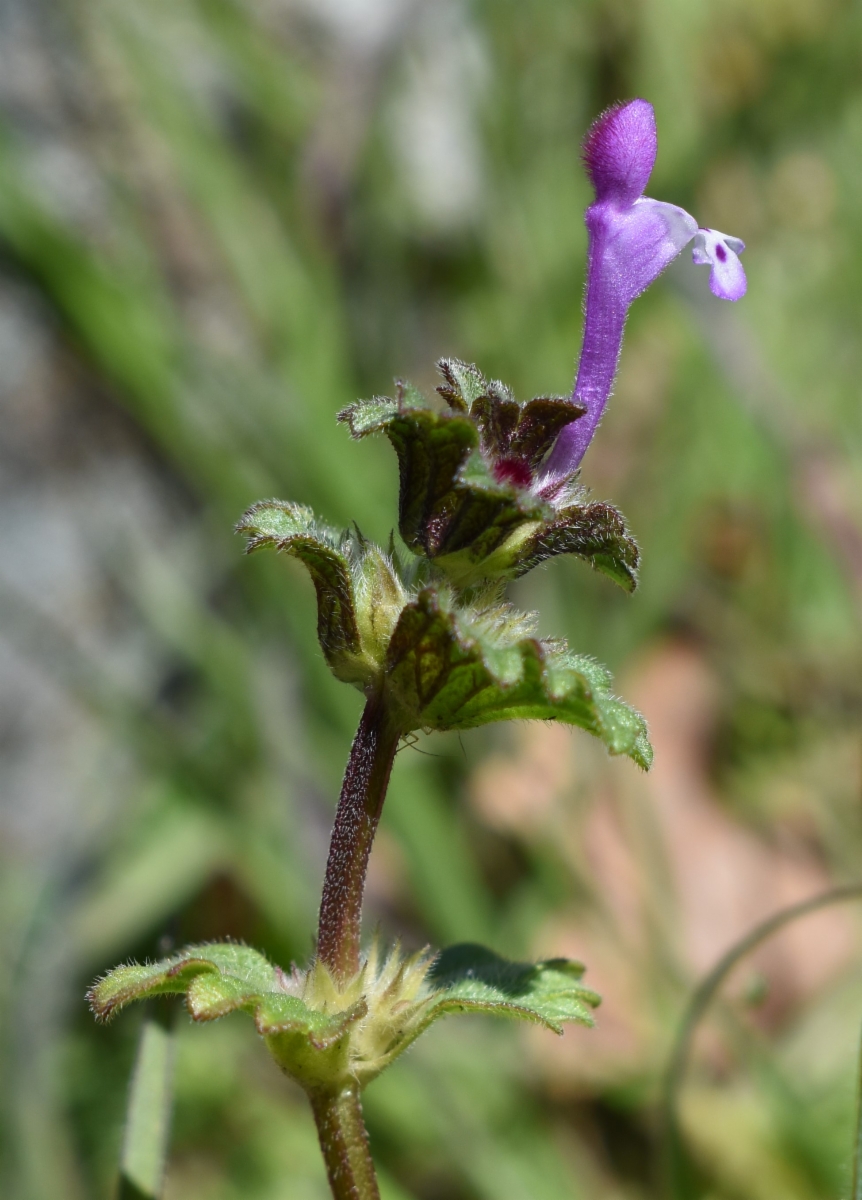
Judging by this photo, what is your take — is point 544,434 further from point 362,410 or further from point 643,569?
point 643,569

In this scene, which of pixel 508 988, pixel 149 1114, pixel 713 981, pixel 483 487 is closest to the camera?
pixel 483 487

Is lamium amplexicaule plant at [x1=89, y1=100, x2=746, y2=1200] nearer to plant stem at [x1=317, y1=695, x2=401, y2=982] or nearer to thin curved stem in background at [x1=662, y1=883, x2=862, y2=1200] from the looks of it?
plant stem at [x1=317, y1=695, x2=401, y2=982]

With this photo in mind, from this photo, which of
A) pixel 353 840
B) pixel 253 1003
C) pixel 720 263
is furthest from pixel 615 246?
pixel 253 1003

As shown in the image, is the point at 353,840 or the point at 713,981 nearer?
the point at 353,840

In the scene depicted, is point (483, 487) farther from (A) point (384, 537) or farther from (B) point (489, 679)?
(A) point (384, 537)

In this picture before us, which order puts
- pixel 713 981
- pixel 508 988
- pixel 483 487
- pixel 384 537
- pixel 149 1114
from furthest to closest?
pixel 384 537, pixel 713 981, pixel 149 1114, pixel 508 988, pixel 483 487

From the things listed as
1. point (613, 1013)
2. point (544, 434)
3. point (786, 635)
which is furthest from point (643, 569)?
point (544, 434)

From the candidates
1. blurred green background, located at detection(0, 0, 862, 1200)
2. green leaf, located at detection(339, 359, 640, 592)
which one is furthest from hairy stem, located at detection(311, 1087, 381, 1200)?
blurred green background, located at detection(0, 0, 862, 1200)
